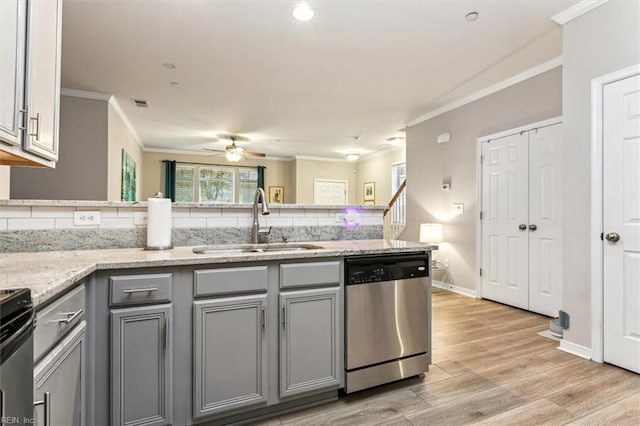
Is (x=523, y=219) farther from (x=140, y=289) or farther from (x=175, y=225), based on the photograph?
(x=140, y=289)

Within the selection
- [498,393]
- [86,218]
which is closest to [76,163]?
[86,218]

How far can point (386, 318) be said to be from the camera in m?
2.05

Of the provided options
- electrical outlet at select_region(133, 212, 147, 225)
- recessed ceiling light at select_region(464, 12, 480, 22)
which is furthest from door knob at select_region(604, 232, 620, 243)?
electrical outlet at select_region(133, 212, 147, 225)

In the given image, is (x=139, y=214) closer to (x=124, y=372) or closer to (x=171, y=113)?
(x=124, y=372)

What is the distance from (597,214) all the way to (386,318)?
1.80 metres

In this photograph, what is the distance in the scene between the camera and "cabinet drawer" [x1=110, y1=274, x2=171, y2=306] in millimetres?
1486

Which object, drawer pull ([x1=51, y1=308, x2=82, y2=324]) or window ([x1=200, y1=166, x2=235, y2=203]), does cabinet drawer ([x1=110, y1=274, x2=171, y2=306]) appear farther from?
window ([x1=200, y1=166, x2=235, y2=203])

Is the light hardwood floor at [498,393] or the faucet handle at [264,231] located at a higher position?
the faucet handle at [264,231]

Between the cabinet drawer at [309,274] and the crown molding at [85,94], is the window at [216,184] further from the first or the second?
the cabinet drawer at [309,274]

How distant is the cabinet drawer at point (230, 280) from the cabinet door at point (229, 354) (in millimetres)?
48

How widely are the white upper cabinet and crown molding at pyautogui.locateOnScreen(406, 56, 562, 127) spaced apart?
4.16 meters

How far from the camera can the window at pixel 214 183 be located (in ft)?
27.8

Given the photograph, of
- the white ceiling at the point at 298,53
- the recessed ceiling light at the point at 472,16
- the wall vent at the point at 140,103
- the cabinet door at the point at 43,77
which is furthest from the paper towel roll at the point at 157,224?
the wall vent at the point at 140,103

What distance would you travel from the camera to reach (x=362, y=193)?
9.27 m
